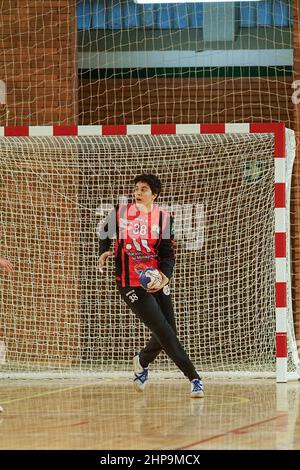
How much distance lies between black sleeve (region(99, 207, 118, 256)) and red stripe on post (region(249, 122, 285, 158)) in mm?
1880

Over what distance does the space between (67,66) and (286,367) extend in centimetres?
498

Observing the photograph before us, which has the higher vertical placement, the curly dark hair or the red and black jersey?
the curly dark hair

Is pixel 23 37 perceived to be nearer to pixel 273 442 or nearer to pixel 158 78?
pixel 158 78

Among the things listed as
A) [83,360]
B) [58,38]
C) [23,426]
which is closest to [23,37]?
[58,38]

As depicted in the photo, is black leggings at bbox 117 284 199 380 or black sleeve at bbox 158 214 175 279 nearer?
black leggings at bbox 117 284 199 380

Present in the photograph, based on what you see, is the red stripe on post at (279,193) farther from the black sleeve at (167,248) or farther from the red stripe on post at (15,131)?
the red stripe on post at (15,131)

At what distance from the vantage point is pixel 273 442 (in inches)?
204

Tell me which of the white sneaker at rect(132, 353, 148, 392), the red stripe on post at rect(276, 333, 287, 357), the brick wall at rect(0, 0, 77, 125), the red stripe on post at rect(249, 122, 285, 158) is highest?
the brick wall at rect(0, 0, 77, 125)

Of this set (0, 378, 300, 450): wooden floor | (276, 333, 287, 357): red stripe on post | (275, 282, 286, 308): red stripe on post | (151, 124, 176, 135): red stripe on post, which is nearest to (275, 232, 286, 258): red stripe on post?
(275, 282, 286, 308): red stripe on post

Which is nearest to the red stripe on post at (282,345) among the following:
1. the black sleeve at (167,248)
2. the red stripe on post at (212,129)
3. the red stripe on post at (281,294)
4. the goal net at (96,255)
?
the red stripe on post at (281,294)

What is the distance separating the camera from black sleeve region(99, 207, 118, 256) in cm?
795

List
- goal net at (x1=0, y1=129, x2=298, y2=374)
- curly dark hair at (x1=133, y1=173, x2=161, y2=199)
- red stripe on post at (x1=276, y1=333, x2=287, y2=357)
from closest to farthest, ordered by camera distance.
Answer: curly dark hair at (x1=133, y1=173, x2=161, y2=199) < red stripe on post at (x1=276, y1=333, x2=287, y2=357) < goal net at (x1=0, y1=129, x2=298, y2=374)

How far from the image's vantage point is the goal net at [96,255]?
10.4 m

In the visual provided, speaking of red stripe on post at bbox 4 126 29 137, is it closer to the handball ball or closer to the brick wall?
the handball ball
